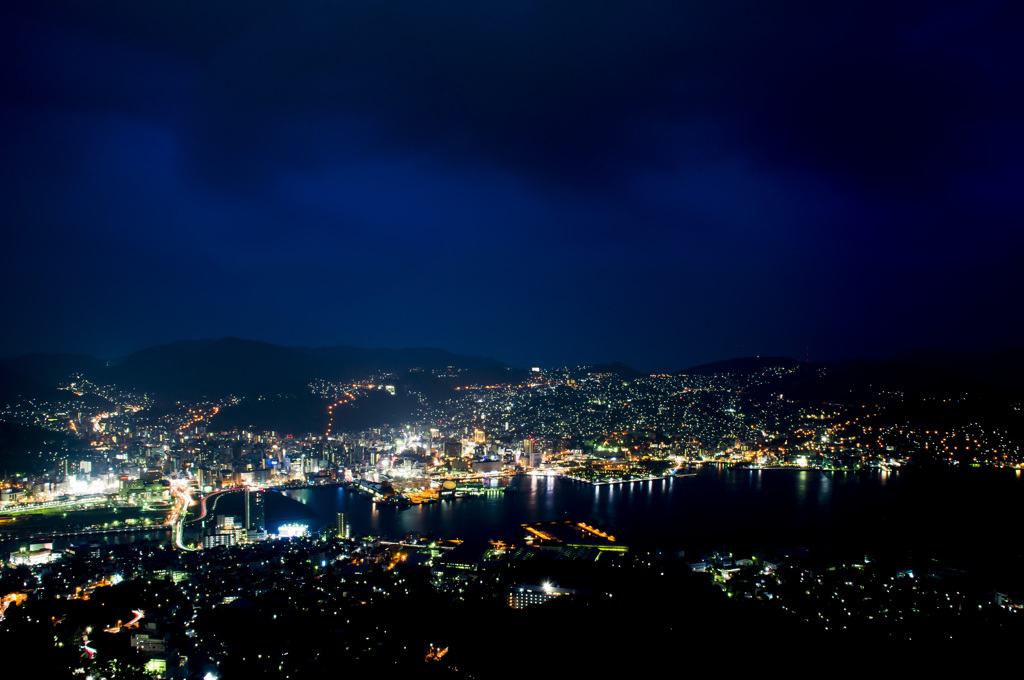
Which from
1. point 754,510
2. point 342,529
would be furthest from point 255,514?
point 754,510

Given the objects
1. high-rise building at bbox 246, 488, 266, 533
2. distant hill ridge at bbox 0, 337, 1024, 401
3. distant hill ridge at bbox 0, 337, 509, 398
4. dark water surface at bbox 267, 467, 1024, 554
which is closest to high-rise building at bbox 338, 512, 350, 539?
dark water surface at bbox 267, 467, 1024, 554

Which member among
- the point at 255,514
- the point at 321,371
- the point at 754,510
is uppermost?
the point at 321,371

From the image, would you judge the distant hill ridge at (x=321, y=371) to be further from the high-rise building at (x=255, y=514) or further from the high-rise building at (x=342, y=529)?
the high-rise building at (x=342, y=529)

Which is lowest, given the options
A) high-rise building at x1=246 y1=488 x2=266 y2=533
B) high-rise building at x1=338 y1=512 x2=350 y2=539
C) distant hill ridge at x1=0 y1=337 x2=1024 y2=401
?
high-rise building at x1=246 y1=488 x2=266 y2=533

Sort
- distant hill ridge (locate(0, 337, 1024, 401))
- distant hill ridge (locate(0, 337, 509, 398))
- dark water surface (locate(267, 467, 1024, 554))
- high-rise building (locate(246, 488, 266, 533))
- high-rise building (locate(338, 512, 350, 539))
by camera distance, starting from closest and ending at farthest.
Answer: dark water surface (locate(267, 467, 1024, 554)) → high-rise building (locate(338, 512, 350, 539)) → high-rise building (locate(246, 488, 266, 533)) → distant hill ridge (locate(0, 337, 1024, 401)) → distant hill ridge (locate(0, 337, 509, 398))

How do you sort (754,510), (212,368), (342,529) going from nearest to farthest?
(342,529) < (754,510) < (212,368)

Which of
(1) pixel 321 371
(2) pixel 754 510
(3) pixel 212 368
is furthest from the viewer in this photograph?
(1) pixel 321 371

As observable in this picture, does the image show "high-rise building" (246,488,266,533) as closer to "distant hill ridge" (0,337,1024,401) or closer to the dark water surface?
the dark water surface

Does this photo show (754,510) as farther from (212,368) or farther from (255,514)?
(212,368)

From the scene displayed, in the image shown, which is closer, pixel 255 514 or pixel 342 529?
pixel 342 529

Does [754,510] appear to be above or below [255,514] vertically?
above

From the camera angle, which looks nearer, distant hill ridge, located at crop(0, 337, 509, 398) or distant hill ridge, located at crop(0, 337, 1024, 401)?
distant hill ridge, located at crop(0, 337, 1024, 401)

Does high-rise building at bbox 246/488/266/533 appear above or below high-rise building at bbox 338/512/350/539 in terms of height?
below

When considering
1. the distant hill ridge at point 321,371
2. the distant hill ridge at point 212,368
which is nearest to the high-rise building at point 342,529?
the distant hill ridge at point 321,371
